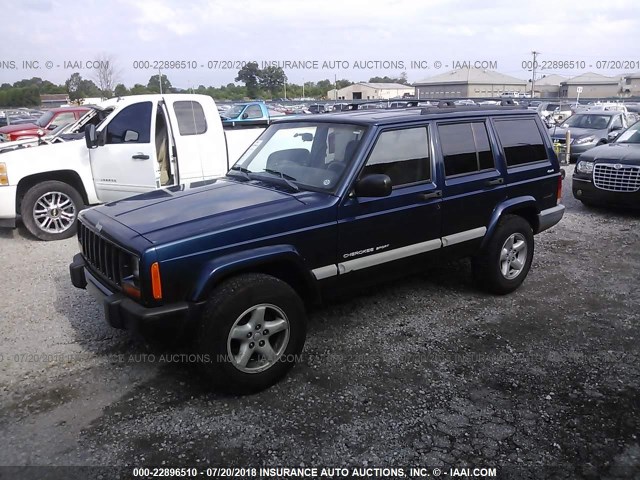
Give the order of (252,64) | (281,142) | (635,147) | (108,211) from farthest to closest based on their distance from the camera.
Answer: (252,64), (635,147), (281,142), (108,211)

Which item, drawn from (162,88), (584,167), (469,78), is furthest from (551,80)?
(584,167)

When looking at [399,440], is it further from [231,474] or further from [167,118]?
[167,118]

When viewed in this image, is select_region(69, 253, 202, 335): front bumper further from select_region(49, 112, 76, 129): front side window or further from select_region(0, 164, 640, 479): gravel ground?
select_region(49, 112, 76, 129): front side window

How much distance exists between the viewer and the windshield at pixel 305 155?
4172 mm

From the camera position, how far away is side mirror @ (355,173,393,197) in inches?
152

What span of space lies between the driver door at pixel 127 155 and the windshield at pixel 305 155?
116 inches

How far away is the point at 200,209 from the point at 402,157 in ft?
5.75

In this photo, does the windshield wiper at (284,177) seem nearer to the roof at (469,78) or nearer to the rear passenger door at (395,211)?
the rear passenger door at (395,211)

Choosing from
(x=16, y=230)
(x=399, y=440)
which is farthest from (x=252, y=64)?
(x=399, y=440)

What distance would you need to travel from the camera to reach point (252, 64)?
7338 centimetres

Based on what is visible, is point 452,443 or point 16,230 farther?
point 16,230

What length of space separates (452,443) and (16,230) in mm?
7719

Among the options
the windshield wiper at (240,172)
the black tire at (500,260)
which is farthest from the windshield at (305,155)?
the black tire at (500,260)

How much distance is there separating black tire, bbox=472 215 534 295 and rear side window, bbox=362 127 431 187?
1.15 m
